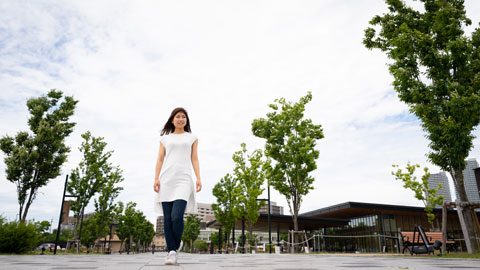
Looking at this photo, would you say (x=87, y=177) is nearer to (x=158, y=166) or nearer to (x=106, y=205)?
(x=106, y=205)

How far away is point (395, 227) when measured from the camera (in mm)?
34781

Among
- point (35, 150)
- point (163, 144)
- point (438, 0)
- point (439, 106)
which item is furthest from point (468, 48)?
point (35, 150)

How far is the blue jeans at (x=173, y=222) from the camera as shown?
4.01 m

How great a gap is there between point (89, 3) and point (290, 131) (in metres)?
14.0

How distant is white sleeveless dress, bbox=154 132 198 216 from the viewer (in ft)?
13.5

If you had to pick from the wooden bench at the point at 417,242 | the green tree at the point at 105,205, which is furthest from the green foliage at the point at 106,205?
the wooden bench at the point at 417,242

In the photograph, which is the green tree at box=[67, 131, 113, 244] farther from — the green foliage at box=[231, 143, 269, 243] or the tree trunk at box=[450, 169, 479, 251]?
the tree trunk at box=[450, 169, 479, 251]

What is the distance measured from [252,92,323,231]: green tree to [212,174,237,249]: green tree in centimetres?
1109

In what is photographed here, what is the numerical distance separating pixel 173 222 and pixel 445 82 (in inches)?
470

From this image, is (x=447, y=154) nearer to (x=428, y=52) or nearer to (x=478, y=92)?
(x=478, y=92)

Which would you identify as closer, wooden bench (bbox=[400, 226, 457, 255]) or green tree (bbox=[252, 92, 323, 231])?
wooden bench (bbox=[400, 226, 457, 255])

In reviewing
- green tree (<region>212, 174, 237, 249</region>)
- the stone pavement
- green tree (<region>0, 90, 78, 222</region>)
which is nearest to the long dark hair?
the stone pavement

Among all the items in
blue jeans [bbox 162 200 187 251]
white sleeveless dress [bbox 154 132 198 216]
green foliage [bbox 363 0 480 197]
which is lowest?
blue jeans [bbox 162 200 187 251]

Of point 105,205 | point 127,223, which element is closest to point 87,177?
point 105,205
